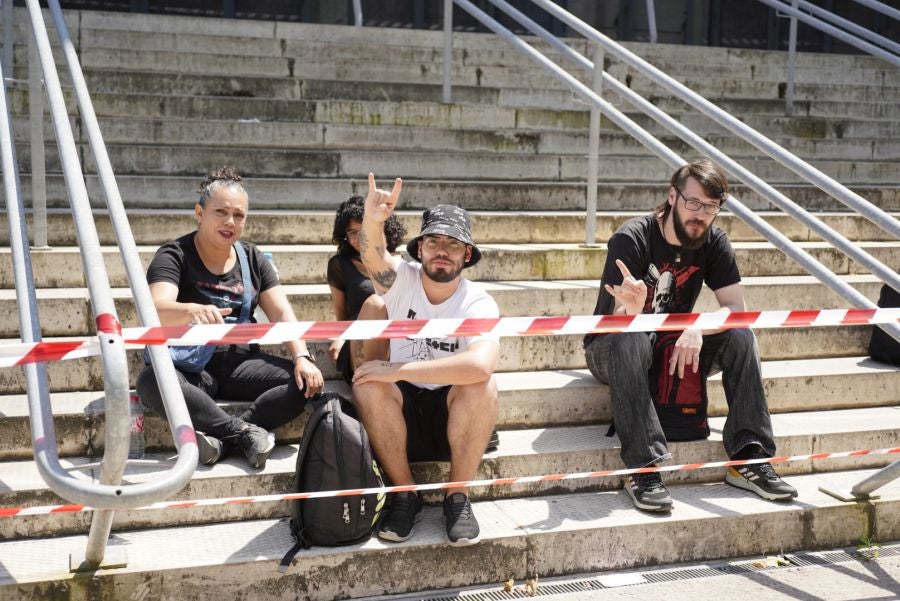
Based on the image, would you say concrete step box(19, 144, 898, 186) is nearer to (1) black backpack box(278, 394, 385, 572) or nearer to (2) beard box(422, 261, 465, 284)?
(2) beard box(422, 261, 465, 284)

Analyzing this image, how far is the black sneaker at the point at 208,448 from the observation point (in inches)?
144

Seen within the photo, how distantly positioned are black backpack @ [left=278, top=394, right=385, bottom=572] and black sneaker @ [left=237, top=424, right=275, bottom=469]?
0.22 metres

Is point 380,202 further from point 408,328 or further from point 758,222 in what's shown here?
point 758,222

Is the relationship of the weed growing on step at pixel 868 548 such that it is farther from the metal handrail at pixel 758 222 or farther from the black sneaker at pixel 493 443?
the black sneaker at pixel 493 443

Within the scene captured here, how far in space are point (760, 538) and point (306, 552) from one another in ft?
6.04

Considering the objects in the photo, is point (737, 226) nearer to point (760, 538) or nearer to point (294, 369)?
point (760, 538)

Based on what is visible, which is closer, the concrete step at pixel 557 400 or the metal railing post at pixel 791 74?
the concrete step at pixel 557 400

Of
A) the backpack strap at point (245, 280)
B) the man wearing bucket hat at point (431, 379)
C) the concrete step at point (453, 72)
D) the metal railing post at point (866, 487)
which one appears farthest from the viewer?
the concrete step at point (453, 72)

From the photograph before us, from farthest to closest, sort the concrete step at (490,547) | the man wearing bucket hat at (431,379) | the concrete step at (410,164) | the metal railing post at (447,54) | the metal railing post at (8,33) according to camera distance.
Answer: the metal railing post at (447,54)
the metal railing post at (8,33)
the concrete step at (410,164)
the man wearing bucket hat at (431,379)
the concrete step at (490,547)

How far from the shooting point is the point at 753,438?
13.3ft

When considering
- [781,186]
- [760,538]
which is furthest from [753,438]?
[781,186]

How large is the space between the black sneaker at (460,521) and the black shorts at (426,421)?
9.9 inches

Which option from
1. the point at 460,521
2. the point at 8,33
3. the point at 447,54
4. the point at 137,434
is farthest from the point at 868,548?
the point at 8,33

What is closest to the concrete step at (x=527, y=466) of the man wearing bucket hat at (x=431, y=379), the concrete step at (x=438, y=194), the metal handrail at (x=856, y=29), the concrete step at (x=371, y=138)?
the man wearing bucket hat at (x=431, y=379)
